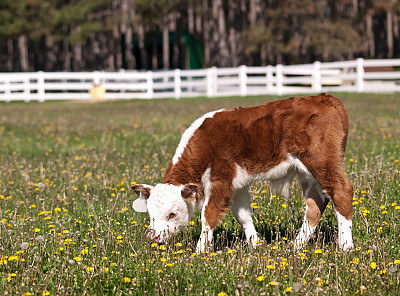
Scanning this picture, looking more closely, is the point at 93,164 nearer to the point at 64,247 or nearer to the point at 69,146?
the point at 69,146

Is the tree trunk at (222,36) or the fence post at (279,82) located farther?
the tree trunk at (222,36)

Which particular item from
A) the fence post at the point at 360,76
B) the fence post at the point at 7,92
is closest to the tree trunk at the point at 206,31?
the fence post at the point at 7,92

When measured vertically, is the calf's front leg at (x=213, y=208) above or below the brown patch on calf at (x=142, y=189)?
below

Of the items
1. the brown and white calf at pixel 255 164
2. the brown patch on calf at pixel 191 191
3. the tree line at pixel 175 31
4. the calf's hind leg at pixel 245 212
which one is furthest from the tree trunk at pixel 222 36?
the brown patch on calf at pixel 191 191

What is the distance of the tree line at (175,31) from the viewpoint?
3881 cm

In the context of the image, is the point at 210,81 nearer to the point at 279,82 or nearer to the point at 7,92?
the point at 279,82

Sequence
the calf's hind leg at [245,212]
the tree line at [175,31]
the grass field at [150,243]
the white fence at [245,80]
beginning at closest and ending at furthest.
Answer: the grass field at [150,243] < the calf's hind leg at [245,212] < the white fence at [245,80] < the tree line at [175,31]

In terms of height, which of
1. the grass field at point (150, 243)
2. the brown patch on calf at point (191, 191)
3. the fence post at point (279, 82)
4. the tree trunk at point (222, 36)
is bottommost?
the grass field at point (150, 243)

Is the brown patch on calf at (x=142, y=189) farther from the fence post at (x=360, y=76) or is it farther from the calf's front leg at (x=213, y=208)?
the fence post at (x=360, y=76)

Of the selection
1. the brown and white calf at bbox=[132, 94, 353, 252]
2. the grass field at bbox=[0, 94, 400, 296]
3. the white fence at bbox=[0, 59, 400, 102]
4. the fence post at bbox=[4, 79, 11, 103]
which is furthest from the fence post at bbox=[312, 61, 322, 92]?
A: the brown and white calf at bbox=[132, 94, 353, 252]

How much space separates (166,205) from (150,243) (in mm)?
327

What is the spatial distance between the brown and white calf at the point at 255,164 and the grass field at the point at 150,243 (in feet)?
0.57

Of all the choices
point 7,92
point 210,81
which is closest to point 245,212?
point 210,81

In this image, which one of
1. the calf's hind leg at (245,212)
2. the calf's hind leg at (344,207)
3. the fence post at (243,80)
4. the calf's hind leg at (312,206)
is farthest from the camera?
the fence post at (243,80)
